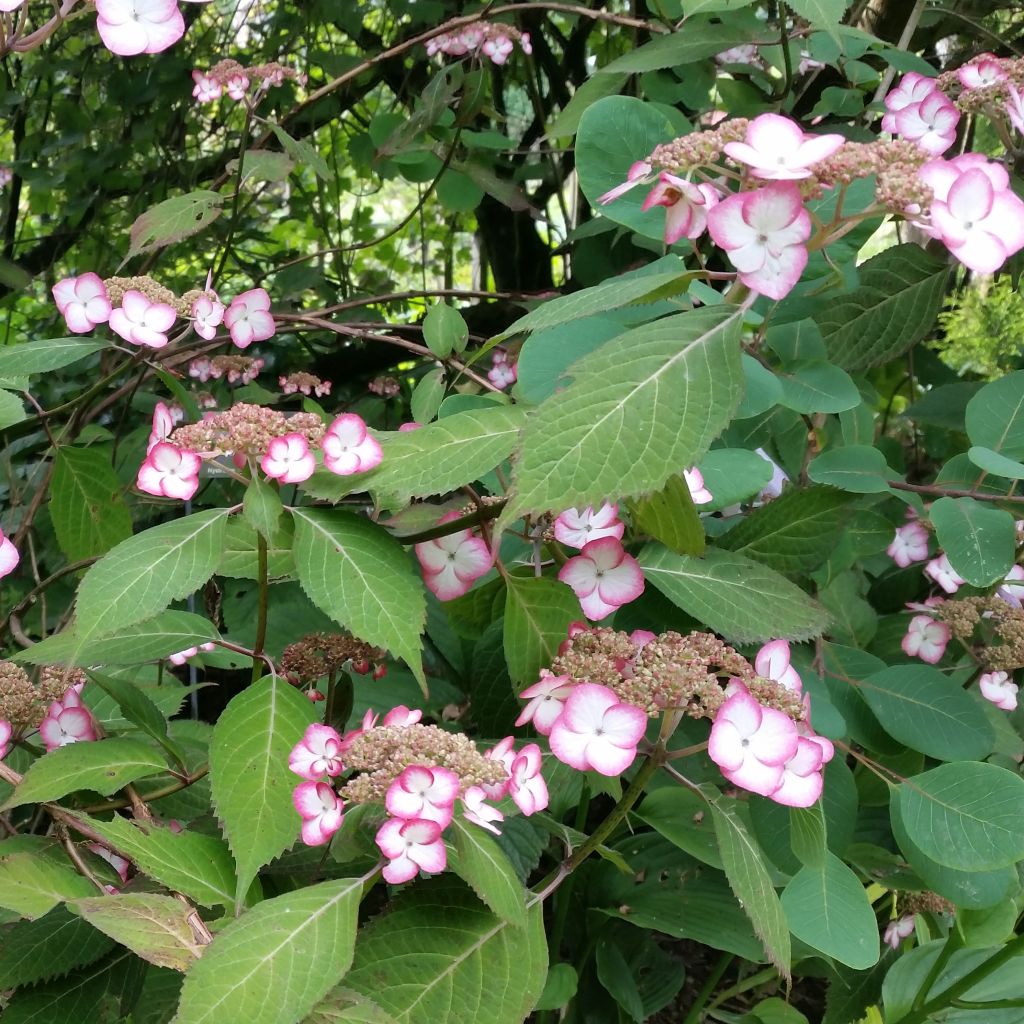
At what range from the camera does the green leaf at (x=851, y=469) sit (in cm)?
87

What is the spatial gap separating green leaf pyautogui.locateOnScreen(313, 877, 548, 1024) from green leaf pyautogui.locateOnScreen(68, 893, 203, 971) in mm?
101

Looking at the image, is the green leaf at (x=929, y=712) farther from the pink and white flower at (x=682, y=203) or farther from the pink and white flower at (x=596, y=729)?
the pink and white flower at (x=682, y=203)

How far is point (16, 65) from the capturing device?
8.09 feet

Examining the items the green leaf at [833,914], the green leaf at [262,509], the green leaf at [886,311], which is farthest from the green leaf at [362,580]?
the green leaf at [886,311]

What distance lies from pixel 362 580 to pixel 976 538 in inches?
20.9

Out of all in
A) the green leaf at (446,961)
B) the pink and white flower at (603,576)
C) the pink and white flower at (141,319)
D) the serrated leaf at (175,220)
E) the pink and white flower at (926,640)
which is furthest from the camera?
the serrated leaf at (175,220)

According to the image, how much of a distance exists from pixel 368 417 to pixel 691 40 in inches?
34.7

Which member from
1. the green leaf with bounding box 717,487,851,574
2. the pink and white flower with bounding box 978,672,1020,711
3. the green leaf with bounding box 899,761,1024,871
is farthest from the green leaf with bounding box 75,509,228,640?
the pink and white flower with bounding box 978,672,1020,711

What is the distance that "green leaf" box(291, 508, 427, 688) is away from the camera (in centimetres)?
61

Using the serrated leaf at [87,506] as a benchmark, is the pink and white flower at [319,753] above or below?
above

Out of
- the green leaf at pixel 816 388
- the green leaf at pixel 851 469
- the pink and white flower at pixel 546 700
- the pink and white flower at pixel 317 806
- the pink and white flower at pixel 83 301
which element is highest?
the pink and white flower at pixel 83 301

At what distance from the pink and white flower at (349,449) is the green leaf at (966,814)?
0.51 meters

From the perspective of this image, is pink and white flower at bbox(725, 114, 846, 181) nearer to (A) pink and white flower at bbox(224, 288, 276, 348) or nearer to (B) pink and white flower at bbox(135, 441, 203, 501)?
(B) pink and white flower at bbox(135, 441, 203, 501)

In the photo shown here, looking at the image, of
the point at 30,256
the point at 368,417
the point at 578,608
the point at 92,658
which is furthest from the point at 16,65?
the point at 578,608
